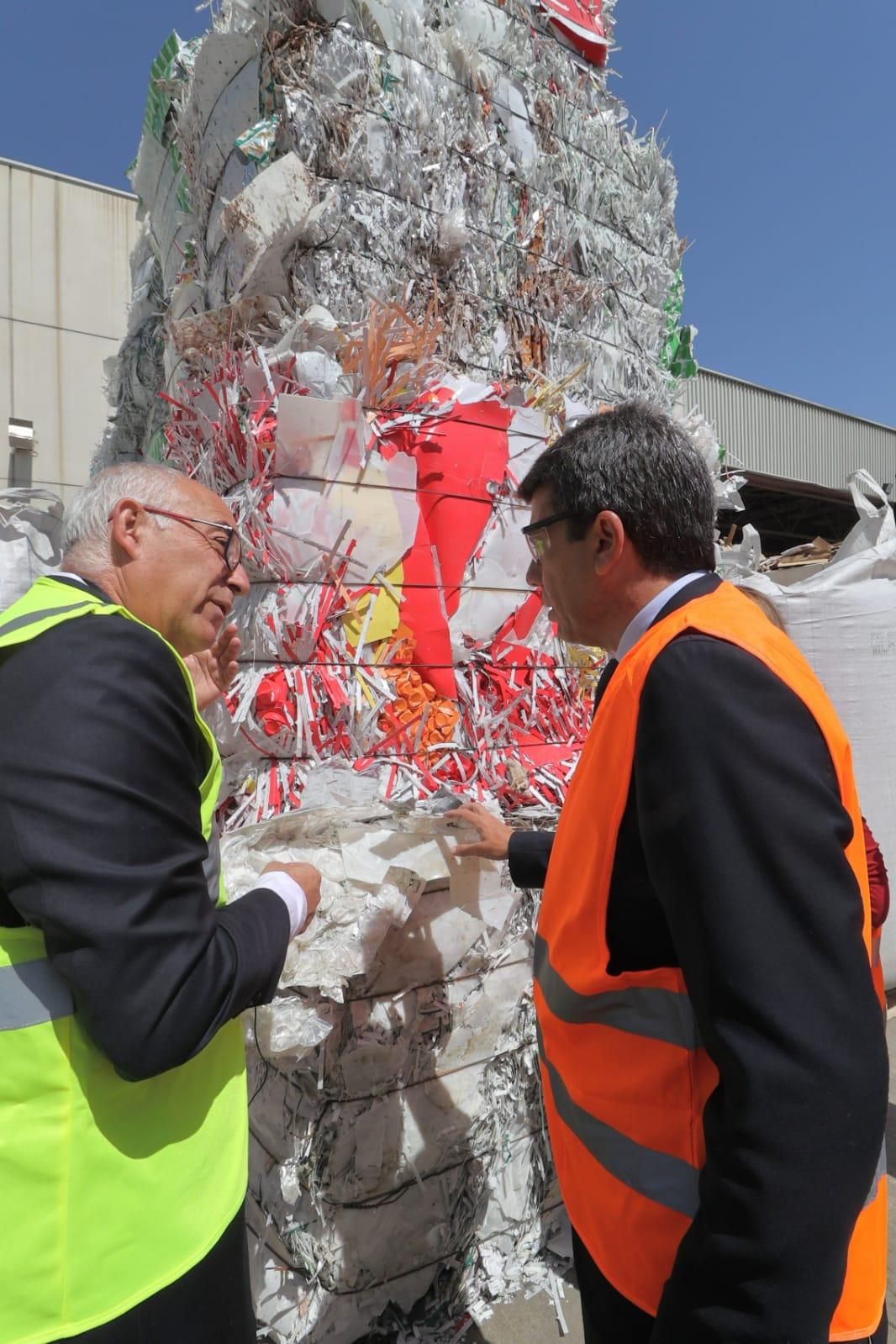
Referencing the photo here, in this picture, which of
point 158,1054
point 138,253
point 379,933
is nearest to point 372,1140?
point 379,933

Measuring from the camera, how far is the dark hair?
3.39 ft

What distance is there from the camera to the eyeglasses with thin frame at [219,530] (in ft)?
3.78

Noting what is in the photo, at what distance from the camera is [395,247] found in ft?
6.19

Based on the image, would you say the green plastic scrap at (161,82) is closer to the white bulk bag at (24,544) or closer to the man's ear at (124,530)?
the white bulk bag at (24,544)

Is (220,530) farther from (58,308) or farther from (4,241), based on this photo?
(4,241)

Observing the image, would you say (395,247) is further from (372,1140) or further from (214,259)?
(372,1140)

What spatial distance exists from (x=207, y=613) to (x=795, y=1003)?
946 mm

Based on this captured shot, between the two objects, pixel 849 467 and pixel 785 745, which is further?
pixel 849 467

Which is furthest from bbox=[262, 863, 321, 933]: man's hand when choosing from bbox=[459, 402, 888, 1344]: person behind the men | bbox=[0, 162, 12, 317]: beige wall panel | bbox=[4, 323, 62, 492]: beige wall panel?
A: bbox=[0, 162, 12, 317]: beige wall panel

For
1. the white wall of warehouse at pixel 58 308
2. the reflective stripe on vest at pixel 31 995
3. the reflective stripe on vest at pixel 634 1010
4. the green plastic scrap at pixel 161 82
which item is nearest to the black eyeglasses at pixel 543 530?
the reflective stripe on vest at pixel 634 1010

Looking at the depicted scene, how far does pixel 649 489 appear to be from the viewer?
103 cm

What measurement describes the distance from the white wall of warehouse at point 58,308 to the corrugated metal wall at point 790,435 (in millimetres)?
7004

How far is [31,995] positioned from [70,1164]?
7.0 inches

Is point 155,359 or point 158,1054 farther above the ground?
point 155,359
